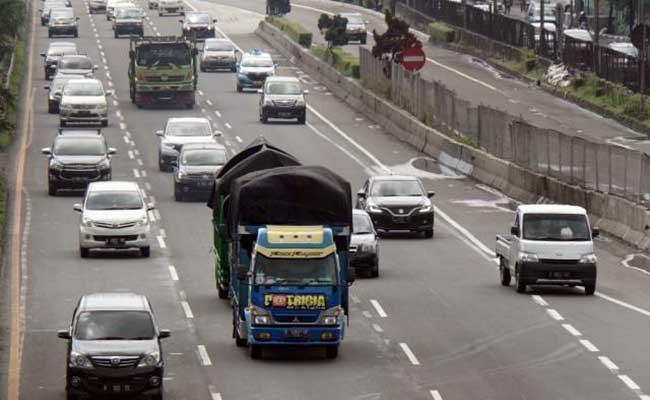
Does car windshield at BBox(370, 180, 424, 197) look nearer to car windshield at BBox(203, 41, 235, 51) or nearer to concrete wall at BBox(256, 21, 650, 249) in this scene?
concrete wall at BBox(256, 21, 650, 249)

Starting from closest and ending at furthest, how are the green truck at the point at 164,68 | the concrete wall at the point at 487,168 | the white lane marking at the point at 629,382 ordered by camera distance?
1. the white lane marking at the point at 629,382
2. the concrete wall at the point at 487,168
3. the green truck at the point at 164,68

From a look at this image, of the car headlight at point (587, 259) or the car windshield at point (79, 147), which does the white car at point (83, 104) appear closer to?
the car windshield at point (79, 147)

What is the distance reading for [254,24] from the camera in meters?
122

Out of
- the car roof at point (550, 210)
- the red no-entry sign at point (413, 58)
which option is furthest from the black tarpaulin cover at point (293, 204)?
the red no-entry sign at point (413, 58)

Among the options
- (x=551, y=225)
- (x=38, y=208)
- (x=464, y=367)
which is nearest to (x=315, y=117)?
(x=38, y=208)

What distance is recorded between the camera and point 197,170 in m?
54.8

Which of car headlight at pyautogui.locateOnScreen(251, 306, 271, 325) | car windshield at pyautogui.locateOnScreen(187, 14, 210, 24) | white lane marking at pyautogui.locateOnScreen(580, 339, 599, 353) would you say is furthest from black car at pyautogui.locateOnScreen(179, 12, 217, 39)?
car headlight at pyautogui.locateOnScreen(251, 306, 271, 325)

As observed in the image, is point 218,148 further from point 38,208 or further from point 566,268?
point 566,268

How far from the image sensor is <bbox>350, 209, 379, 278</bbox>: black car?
40.6 meters

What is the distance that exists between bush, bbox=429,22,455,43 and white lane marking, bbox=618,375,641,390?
7469 centimetres

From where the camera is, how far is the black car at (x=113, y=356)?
27469 millimetres

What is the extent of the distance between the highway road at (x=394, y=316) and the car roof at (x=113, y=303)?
4.39 ft

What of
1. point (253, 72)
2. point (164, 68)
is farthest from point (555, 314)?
point (253, 72)

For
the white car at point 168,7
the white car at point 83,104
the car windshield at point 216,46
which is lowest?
the white car at point 168,7
